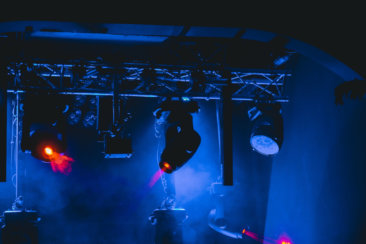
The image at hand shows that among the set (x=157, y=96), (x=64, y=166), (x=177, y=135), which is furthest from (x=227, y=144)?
(x=64, y=166)

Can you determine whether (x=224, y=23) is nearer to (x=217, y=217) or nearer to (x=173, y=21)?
(x=173, y=21)

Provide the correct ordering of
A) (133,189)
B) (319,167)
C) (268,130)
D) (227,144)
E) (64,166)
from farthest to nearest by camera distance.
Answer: (133,189) < (64,166) < (319,167) < (268,130) < (227,144)

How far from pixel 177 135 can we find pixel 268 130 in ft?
3.56

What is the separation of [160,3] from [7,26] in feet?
4.46

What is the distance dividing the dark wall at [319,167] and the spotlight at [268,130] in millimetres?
772

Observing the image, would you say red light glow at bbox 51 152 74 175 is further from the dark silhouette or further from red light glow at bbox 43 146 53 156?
the dark silhouette

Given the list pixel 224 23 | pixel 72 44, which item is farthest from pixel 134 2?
pixel 72 44

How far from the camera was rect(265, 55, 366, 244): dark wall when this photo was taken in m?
3.99

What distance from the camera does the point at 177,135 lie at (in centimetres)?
390

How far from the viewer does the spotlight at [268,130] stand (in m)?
4.15

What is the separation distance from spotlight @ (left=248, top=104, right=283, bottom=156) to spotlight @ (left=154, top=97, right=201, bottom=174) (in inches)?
30.5

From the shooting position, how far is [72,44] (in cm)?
490

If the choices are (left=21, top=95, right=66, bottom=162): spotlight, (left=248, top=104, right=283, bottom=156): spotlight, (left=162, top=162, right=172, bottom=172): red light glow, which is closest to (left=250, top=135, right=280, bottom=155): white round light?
(left=248, top=104, right=283, bottom=156): spotlight

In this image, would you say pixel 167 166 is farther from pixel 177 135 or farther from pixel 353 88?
pixel 353 88
